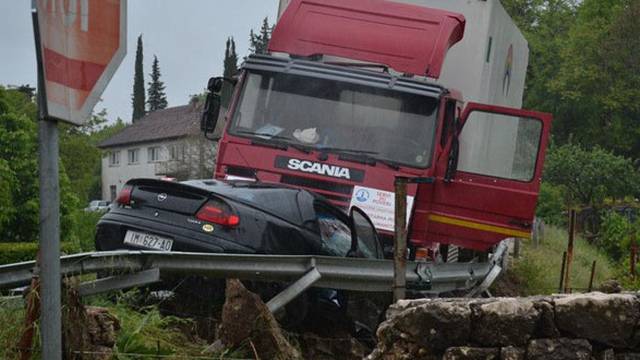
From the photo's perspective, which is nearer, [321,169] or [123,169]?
[321,169]

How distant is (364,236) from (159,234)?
229 centimetres

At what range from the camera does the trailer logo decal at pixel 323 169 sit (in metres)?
12.2

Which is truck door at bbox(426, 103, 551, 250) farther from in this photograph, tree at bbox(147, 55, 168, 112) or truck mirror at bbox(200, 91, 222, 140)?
tree at bbox(147, 55, 168, 112)

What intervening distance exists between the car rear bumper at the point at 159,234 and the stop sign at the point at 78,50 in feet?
17.2

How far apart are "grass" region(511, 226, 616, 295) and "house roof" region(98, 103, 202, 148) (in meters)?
46.3

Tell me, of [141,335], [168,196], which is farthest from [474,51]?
[141,335]

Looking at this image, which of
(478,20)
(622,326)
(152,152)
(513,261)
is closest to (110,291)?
(622,326)

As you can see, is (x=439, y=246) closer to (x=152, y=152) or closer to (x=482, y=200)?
(x=482, y=200)

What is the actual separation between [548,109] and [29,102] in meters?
31.9

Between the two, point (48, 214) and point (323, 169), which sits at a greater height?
point (48, 214)

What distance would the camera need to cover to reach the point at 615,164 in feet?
159

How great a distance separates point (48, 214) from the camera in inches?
140

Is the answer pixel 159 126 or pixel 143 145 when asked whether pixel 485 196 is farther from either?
pixel 159 126

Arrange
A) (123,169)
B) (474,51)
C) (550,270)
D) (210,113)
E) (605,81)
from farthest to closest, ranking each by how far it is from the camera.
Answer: (123,169)
(605,81)
(550,270)
(474,51)
(210,113)
